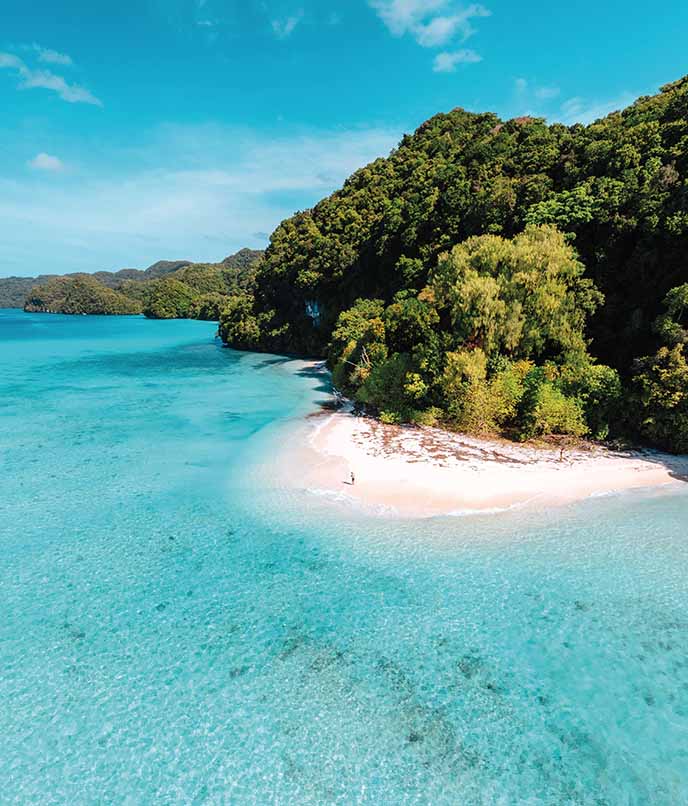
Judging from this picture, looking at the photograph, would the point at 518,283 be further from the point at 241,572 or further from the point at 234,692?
the point at 234,692

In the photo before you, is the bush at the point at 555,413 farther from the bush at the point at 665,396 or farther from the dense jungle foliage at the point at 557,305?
the bush at the point at 665,396

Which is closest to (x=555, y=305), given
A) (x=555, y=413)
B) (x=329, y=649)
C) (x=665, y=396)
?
(x=555, y=413)

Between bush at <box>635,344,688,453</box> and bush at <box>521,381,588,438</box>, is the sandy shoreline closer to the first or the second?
bush at <box>635,344,688,453</box>

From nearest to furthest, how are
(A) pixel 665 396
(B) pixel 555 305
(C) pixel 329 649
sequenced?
(C) pixel 329 649 < (A) pixel 665 396 < (B) pixel 555 305

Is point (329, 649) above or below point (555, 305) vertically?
below

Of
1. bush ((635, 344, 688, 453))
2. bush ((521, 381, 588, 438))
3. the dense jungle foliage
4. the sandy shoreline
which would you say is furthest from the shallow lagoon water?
the dense jungle foliage

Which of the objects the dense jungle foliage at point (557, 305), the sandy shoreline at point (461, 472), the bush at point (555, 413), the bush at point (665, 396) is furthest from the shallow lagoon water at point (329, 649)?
the dense jungle foliage at point (557, 305)

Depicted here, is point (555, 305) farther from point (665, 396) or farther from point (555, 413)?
point (665, 396)
